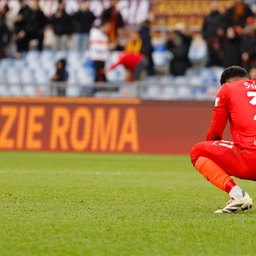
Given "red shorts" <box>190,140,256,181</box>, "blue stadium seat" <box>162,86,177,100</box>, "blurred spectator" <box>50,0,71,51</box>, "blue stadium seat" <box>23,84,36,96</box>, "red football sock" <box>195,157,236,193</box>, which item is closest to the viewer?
"red shorts" <box>190,140,256,181</box>

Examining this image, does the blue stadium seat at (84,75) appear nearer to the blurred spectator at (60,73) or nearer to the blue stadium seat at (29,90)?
the blurred spectator at (60,73)

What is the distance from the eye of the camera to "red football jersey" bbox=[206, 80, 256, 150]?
24.7 feet

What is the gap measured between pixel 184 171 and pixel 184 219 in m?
7.16

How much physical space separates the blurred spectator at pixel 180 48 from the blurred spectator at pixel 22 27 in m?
4.67

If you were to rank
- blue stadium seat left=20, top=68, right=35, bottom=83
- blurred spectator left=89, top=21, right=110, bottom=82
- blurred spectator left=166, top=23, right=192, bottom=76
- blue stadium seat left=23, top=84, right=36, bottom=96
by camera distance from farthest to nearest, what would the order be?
blue stadium seat left=20, top=68, right=35, bottom=83, blurred spectator left=89, top=21, right=110, bottom=82, blurred spectator left=166, top=23, right=192, bottom=76, blue stadium seat left=23, top=84, right=36, bottom=96

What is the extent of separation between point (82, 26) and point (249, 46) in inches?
222

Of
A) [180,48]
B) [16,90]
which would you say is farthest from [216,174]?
[180,48]

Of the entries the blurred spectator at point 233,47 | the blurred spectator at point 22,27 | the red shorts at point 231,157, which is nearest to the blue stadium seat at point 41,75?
the blurred spectator at point 22,27

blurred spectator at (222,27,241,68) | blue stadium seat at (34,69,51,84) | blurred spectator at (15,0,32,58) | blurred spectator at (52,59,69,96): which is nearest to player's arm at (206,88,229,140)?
blurred spectator at (222,27,241,68)

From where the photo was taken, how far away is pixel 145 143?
1888 cm

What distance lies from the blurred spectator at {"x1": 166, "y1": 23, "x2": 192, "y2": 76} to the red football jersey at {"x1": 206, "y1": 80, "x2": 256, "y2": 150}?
→ 547 inches

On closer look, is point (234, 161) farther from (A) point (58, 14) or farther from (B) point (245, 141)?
(A) point (58, 14)

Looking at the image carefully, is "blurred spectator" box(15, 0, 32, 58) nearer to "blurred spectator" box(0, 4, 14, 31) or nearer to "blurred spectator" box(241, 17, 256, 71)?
"blurred spectator" box(0, 4, 14, 31)

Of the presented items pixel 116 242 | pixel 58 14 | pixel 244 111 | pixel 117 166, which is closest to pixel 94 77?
pixel 58 14
